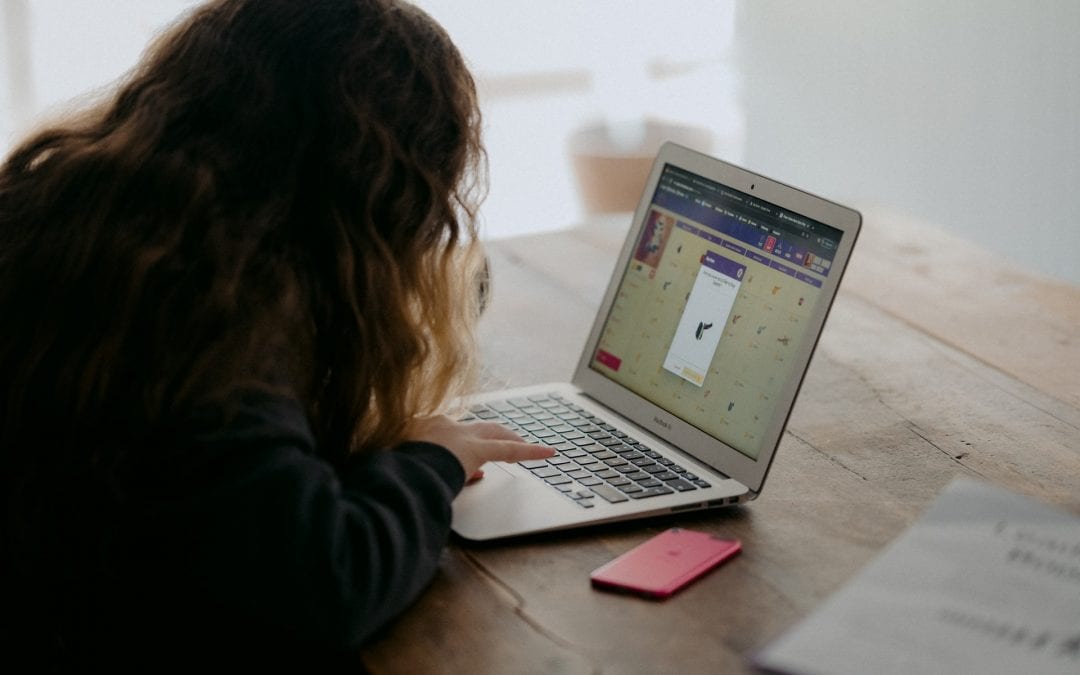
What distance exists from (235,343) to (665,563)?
38 cm

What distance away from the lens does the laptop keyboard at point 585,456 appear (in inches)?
43.9

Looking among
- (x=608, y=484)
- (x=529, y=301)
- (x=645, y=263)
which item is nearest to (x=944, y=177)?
(x=529, y=301)

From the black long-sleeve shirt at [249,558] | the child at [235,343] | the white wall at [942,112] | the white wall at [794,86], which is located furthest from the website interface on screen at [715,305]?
the white wall at [942,112]

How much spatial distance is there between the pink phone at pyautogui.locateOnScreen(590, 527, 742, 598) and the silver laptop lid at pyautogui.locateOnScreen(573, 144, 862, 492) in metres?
0.11

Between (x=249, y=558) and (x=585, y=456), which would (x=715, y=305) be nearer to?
(x=585, y=456)

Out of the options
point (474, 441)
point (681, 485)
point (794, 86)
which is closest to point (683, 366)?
point (681, 485)

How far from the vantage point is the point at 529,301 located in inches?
65.4

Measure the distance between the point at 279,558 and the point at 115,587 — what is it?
0.52ft

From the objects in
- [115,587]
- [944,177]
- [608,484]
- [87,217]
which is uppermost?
[944,177]

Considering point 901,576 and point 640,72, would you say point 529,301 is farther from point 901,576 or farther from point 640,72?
point 640,72

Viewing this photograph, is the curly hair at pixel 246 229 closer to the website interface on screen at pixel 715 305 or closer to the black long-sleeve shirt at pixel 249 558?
the black long-sleeve shirt at pixel 249 558

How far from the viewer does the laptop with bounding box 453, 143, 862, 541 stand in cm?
111

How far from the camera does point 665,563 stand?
3.28 feet

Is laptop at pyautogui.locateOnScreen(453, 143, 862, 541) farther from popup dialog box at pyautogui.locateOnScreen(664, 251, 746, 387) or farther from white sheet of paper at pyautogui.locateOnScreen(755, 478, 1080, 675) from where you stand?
white sheet of paper at pyautogui.locateOnScreen(755, 478, 1080, 675)
